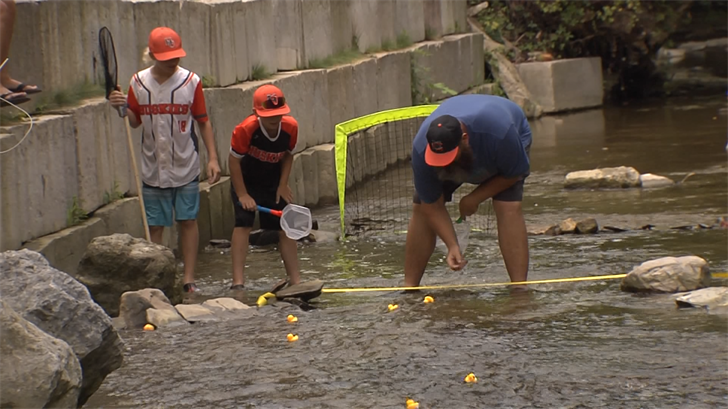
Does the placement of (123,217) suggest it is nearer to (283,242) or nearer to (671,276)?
(283,242)

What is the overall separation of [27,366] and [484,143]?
321cm

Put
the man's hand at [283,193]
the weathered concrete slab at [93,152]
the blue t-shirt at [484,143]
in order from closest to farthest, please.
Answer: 1. the blue t-shirt at [484,143]
2. the weathered concrete slab at [93,152]
3. the man's hand at [283,193]

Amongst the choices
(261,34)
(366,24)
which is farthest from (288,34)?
(366,24)

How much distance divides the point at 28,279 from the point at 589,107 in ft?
52.9

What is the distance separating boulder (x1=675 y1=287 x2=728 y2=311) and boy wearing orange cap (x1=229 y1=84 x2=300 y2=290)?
8.58 feet

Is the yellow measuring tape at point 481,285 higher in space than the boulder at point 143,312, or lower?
lower

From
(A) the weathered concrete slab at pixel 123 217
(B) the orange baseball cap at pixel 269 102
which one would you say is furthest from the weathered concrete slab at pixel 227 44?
(B) the orange baseball cap at pixel 269 102

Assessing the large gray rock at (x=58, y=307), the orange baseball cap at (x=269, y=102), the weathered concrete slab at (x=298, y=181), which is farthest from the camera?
the weathered concrete slab at (x=298, y=181)

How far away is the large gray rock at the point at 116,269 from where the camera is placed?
22.6ft

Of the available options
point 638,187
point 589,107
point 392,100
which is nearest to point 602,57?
point 589,107

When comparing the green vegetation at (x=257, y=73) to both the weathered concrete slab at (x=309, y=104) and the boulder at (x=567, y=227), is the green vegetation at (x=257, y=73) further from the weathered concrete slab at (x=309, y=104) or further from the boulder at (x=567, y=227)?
the boulder at (x=567, y=227)

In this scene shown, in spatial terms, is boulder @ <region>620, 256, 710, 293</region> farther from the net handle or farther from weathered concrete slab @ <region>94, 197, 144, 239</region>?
weathered concrete slab @ <region>94, 197, 144, 239</region>

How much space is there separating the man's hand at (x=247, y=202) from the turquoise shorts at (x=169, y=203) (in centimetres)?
43

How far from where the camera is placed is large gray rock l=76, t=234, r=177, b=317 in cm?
688
